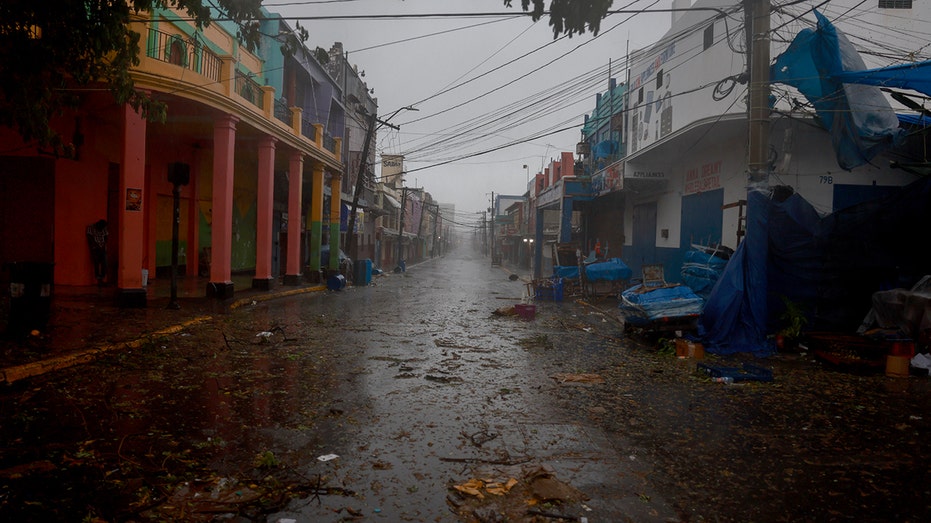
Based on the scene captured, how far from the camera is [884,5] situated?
46.4 feet

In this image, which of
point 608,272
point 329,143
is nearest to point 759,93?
point 608,272

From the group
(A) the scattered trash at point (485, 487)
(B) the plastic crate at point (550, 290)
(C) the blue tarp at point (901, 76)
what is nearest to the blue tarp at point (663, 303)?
(C) the blue tarp at point (901, 76)

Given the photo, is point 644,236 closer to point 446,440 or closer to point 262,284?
point 262,284

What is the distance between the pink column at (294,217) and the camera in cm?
1952

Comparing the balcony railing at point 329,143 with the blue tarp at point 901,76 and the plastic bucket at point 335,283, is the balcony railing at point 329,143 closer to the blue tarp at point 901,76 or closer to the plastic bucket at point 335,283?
the plastic bucket at point 335,283

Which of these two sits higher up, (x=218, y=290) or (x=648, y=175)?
(x=648, y=175)

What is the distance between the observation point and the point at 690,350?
9117mm

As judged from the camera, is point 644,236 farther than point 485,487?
Yes

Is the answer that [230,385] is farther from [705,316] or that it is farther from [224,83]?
[224,83]

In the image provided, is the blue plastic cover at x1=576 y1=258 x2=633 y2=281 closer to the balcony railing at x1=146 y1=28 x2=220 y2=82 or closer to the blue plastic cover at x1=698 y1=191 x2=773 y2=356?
the blue plastic cover at x1=698 y1=191 x2=773 y2=356

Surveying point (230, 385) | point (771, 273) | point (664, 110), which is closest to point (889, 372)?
point (771, 273)

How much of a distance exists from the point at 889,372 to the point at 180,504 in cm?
957

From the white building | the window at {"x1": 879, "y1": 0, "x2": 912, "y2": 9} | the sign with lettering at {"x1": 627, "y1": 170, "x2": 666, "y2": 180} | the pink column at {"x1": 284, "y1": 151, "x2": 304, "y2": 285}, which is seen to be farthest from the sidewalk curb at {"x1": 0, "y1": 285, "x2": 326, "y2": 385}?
the window at {"x1": 879, "y1": 0, "x2": 912, "y2": 9}

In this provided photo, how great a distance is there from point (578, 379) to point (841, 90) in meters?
7.47
